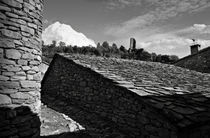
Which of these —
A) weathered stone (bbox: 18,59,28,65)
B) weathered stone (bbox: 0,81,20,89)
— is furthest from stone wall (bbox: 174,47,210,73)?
weathered stone (bbox: 0,81,20,89)

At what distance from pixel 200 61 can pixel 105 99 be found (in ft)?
40.3

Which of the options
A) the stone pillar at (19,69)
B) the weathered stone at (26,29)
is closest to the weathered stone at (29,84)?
the stone pillar at (19,69)

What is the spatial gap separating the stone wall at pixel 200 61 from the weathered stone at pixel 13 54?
14.8 meters

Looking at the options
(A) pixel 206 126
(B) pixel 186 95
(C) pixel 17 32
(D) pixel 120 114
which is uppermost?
(C) pixel 17 32

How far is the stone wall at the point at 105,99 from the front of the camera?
404 centimetres

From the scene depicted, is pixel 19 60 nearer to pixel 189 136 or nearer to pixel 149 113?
pixel 149 113

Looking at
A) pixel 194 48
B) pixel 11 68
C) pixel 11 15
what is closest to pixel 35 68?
pixel 11 68

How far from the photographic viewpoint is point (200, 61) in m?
14.1

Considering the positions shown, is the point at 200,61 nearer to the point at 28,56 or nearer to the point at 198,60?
the point at 198,60

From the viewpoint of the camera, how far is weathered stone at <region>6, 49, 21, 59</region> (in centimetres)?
326

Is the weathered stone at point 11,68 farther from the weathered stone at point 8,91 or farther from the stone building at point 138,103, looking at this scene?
the stone building at point 138,103

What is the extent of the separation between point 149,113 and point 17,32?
3.90 meters

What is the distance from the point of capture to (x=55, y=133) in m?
4.74

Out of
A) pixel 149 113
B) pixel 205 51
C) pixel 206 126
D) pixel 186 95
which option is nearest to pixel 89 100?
pixel 149 113
